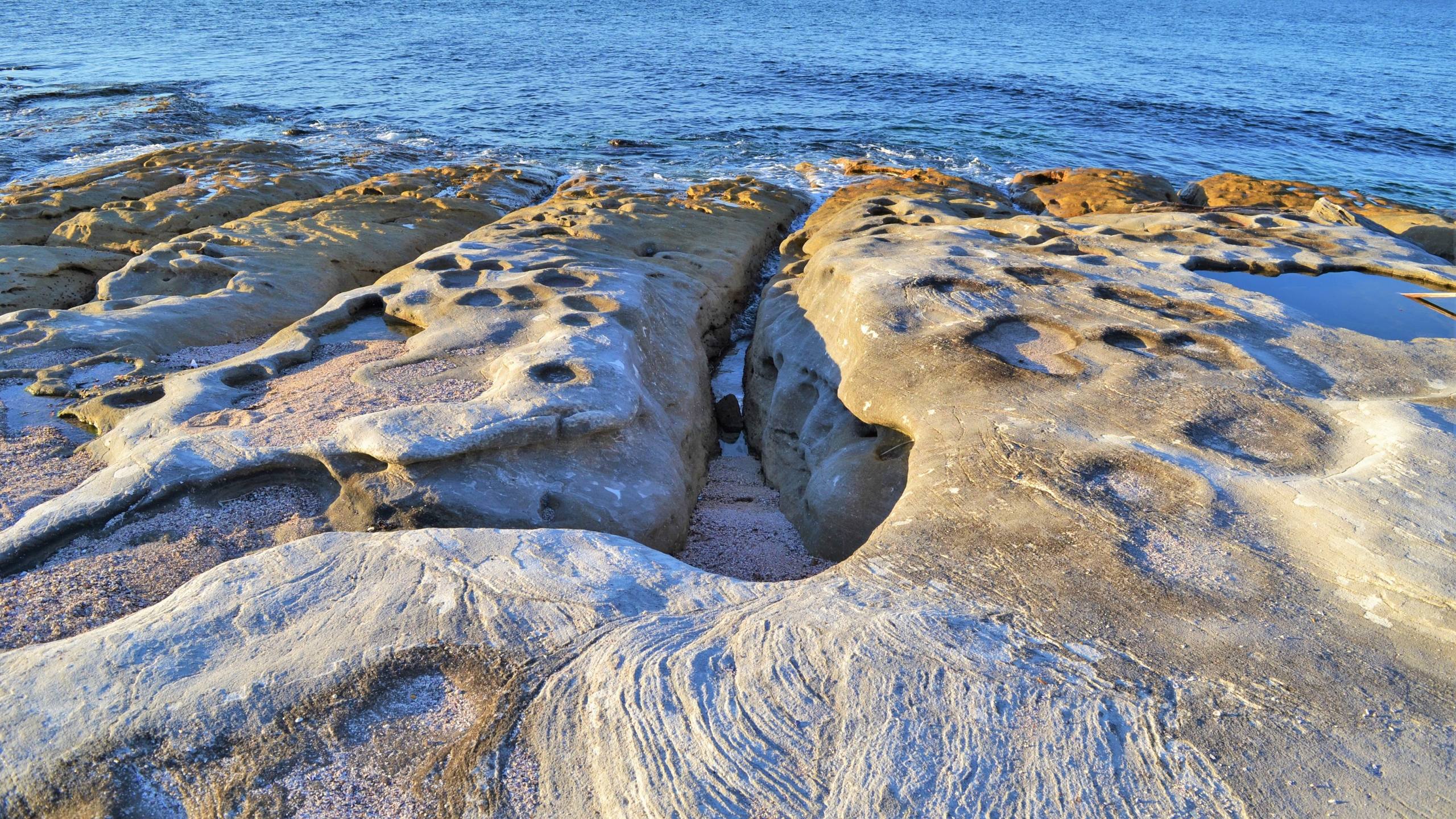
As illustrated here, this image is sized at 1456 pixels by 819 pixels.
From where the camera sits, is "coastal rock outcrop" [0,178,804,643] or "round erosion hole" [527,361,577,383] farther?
"round erosion hole" [527,361,577,383]

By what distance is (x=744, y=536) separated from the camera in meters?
5.67

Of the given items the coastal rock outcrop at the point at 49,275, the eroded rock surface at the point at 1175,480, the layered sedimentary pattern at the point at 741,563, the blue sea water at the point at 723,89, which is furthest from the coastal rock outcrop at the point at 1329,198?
the coastal rock outcrop at the point at 49,275

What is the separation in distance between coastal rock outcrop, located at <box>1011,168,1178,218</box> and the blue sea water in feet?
4.62

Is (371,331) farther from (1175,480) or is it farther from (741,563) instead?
(1175,480)

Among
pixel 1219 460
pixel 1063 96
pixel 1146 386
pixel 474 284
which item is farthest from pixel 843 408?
pixel 1063 96

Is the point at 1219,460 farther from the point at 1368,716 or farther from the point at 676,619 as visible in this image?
the point at 676,619

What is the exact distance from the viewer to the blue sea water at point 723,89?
1856 cm

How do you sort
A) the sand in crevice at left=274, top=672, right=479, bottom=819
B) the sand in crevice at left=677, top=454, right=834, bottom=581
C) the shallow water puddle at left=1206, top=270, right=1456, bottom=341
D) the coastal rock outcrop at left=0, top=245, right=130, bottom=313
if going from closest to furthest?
the sand in crevice at left=274, top=672, right=479, bottom=819
the sand in crevice at left=677, top=454, right=834, bottom=581
the shallow water puddle at left=1206, top=270, right=1456, bottom=341
the coastal rock outcrop at left=0, top=245, right=130, bottom=313

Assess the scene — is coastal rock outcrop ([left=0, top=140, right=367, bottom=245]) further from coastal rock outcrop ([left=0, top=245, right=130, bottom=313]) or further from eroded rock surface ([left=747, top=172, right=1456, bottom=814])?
eroded rock surface ([left=747, top=172, right=1456, bottom=814])

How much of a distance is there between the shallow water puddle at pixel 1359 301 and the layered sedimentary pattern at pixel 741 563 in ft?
1.30

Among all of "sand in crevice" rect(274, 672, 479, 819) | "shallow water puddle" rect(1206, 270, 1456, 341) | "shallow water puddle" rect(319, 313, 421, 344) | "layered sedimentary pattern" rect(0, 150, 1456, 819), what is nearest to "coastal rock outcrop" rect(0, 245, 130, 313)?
"layered sedimentary pattern" rect(0, 150, 1456, 819)

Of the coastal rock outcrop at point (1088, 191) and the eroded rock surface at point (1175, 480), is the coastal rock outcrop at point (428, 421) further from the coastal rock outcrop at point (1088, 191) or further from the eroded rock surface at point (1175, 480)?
the coastal rock outcrop at point (1088, 191)

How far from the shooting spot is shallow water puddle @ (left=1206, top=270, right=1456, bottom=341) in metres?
6.39

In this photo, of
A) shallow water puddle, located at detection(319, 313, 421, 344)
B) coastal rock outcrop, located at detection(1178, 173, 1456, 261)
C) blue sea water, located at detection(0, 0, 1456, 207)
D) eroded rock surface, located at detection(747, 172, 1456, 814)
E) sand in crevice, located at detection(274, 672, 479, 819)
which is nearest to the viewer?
sand in crevice, located at detection(274, 672, 479, 819)
